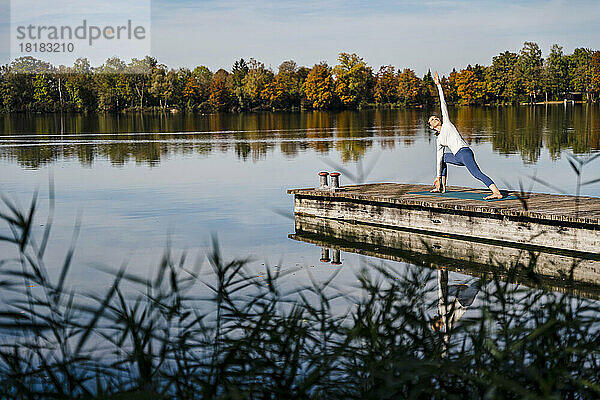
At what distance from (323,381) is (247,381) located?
1.27 ft

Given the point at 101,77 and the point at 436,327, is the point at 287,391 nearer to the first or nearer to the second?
the point at 436,327

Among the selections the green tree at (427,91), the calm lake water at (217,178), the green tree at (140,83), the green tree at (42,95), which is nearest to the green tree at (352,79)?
the green tree at (427,91)

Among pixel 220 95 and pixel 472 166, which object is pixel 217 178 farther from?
pixel 220 95

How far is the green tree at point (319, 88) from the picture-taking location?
96.3 metres

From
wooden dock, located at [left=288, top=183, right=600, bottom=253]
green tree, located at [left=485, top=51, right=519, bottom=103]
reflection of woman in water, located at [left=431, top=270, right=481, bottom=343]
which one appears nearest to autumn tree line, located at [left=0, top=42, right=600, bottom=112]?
green tree, located at [left=485, top=51, right=519, bottom=103]

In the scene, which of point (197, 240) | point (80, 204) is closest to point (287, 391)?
point (197, 240)

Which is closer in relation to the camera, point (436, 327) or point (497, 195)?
point (436, 327)

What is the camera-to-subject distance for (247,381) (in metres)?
3.74

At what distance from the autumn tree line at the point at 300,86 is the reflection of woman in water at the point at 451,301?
86.3 m

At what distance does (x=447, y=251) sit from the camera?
11.2m

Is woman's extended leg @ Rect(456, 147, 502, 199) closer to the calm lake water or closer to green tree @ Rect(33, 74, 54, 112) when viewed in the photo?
the calm lake water

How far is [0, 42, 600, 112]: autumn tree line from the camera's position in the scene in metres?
94.1

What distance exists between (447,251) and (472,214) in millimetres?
879

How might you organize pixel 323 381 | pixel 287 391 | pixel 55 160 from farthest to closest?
1. pixel 55 160
2. pixel 323 381
3. pixel 287 391
